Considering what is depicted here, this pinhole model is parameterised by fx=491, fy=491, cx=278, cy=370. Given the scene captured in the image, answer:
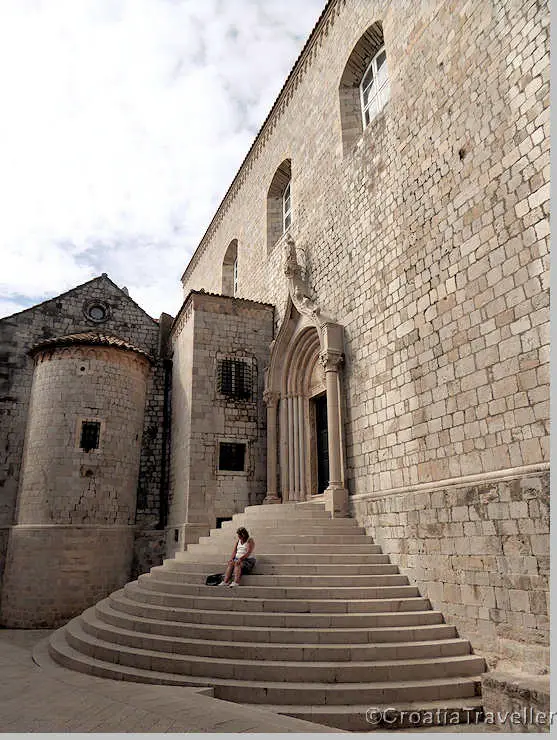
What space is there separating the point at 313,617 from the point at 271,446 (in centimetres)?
679

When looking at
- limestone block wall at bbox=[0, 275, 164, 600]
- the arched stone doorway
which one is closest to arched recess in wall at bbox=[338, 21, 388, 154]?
the arched stone doorway

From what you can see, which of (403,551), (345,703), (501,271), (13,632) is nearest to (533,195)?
(501,271)

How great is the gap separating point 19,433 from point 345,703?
1346cm

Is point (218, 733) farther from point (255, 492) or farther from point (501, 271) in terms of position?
point (255, 492)

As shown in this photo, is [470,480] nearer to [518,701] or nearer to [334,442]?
[518,701]

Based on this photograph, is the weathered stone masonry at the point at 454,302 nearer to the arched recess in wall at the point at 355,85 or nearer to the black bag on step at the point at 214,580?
the arched recess in wall at the point at 355,85

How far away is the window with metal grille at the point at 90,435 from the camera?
14.2 meters

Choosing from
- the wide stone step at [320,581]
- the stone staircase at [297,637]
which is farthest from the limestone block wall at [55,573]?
the wide stone step at [320,581]

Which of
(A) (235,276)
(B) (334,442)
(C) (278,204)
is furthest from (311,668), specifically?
(A) (235,276)

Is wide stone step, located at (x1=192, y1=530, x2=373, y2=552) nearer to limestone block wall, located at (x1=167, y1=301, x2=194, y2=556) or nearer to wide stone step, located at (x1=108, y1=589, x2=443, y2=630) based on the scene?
wide stone step, located at (x1=108, y1=589, x2=443, y2=630)

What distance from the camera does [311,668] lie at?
5875 millimetres

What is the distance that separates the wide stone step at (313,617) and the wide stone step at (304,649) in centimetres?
32

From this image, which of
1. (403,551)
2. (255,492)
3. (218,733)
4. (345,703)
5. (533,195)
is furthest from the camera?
(255,492)

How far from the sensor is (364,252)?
1061cm
